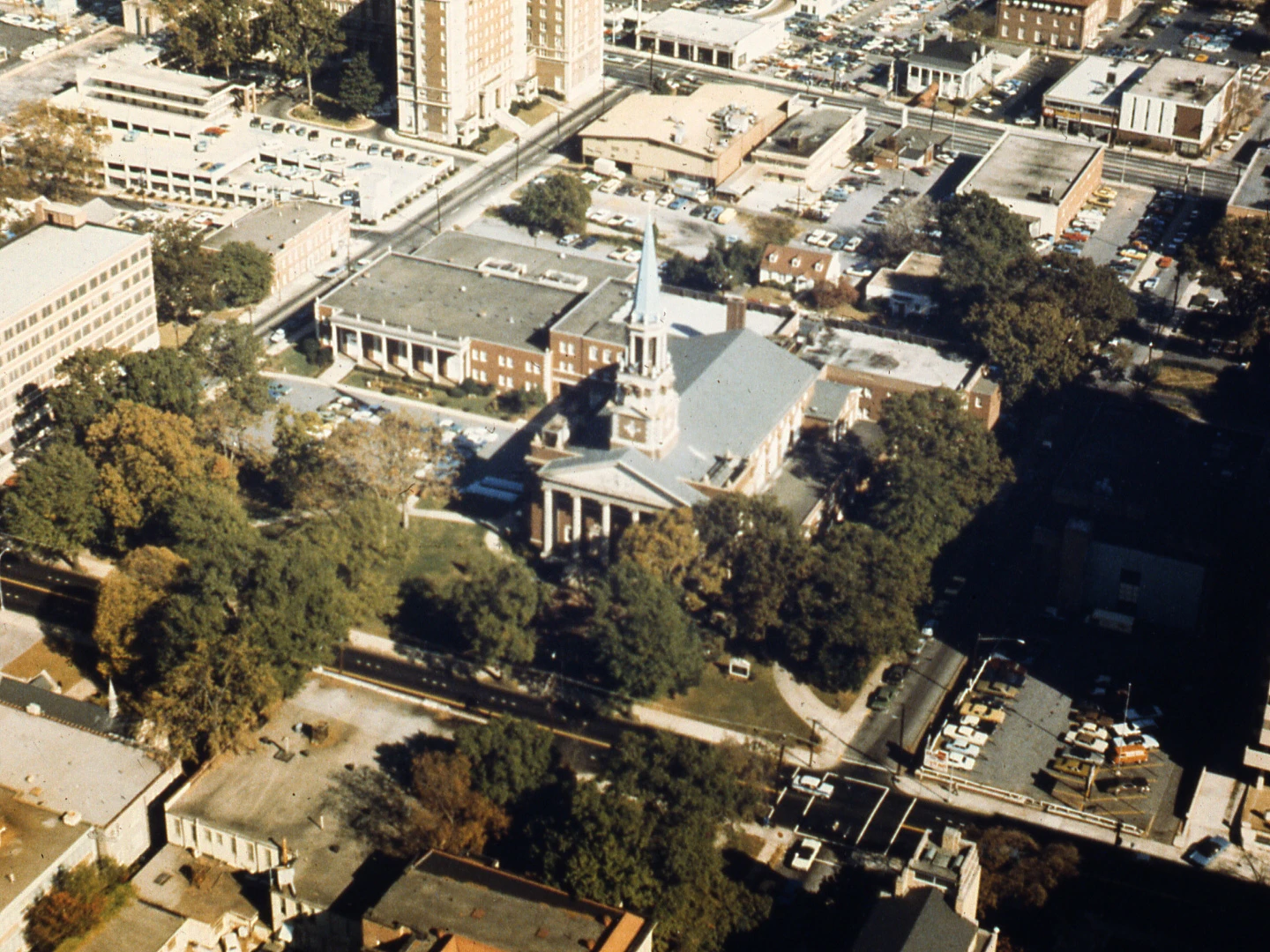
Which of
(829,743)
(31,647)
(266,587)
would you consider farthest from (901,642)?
(31,647)

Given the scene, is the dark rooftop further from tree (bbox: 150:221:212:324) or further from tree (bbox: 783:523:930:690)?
tree (bbox: 150:221:212:324)

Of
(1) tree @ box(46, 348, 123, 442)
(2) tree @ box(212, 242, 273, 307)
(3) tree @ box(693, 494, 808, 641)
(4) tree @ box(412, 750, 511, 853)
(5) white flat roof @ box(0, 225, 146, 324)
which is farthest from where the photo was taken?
(2) tree @ box(212, 242, 273, 307)

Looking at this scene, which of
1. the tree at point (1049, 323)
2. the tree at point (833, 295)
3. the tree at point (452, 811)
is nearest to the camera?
the tree at point (452, 811)

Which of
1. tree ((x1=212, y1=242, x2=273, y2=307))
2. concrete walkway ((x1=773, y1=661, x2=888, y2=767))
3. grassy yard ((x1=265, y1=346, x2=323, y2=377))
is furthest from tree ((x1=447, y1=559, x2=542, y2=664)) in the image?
tree ((x1=212, y1=242, x2=273, y2=307))

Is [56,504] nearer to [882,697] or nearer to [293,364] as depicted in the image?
[293,364]

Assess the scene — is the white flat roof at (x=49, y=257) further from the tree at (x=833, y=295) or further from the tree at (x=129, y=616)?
the tree at (x=833, y=295)

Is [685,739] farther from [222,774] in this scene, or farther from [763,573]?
[222,774]

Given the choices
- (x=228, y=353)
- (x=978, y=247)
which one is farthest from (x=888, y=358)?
(x=228, y=353)

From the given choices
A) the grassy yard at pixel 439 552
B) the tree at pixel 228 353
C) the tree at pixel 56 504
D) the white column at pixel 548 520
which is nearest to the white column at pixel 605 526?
the white column at pixel 548 520
